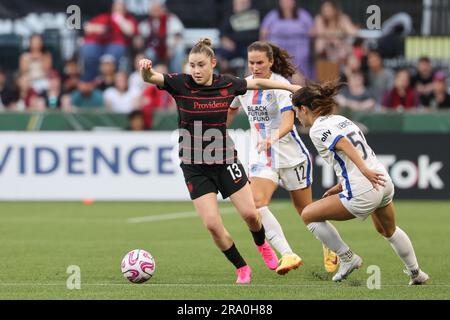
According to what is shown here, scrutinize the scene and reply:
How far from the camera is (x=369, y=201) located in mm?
8719

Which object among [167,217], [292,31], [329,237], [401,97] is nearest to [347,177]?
[329,237]

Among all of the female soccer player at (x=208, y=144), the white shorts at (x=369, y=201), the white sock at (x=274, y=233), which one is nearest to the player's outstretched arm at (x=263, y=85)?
the female soccer player at (x=208, y=144)

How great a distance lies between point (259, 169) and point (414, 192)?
26.4ft

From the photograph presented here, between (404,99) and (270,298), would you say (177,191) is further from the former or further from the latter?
(270,298)

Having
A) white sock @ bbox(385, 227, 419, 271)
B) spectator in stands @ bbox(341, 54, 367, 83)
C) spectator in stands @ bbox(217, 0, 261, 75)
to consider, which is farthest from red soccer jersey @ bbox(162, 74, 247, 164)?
spectator in stands @ bbox(217, 0, 261, 75)

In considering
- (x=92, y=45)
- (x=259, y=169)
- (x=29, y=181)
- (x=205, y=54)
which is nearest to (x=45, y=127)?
(x=29, y=181)

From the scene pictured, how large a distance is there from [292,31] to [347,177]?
11.3 m

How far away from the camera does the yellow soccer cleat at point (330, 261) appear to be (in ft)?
32.8

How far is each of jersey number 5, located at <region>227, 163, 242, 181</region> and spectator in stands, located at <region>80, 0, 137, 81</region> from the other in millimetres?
11128

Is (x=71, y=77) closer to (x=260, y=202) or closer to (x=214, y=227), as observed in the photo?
(x=260, y=202)

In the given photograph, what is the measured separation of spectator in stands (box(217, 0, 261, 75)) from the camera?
787 inches

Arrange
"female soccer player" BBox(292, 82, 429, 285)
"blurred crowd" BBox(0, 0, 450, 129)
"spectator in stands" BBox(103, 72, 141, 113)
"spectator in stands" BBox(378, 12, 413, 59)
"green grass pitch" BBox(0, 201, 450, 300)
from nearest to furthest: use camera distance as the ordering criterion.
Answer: "green grass pitch" BBox(0, 201, 450, 300) → "female soccer player" BBox(292, 82, 429, 285) → "blurred crowd" BBox(0, 0, 450, 129) → "spectator in stands" BBox(103, 72, 141, 113) → "spectator in stands" BBox(378, 12, 413, 59)

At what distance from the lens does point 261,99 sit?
34.6 ft

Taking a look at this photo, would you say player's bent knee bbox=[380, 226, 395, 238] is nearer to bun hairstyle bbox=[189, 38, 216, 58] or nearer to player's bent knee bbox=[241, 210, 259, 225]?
player's bent knee bbox=[241, 210, 259, 225]
